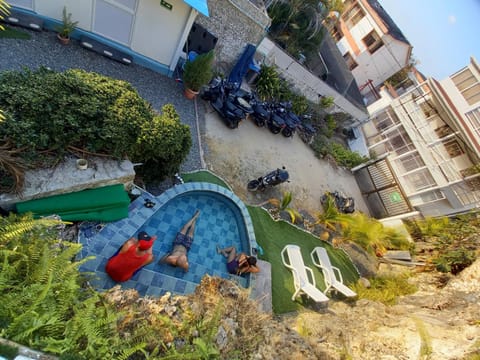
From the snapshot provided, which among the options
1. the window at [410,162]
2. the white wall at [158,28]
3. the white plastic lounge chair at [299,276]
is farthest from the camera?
the window at [410,162]

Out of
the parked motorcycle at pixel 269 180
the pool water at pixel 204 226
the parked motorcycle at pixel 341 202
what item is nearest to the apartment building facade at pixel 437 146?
the parked motorcycle at pixel 341 202

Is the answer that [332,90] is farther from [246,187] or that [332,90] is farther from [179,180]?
[179,180]

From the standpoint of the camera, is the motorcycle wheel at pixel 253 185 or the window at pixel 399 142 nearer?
the motorcycle wheel at pixel 253 185

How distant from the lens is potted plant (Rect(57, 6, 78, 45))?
952 centimetres

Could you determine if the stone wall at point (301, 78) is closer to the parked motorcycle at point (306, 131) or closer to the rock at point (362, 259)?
the parked motorcycle at point (306, 131)

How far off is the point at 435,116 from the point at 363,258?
1198 centimetres

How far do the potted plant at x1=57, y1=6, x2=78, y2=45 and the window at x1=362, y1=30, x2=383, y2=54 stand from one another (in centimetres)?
2889

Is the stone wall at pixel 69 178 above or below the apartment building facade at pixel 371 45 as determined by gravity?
below

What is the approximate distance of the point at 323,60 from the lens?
21.4m

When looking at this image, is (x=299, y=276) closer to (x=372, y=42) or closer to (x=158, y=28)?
(x=158, y=28)

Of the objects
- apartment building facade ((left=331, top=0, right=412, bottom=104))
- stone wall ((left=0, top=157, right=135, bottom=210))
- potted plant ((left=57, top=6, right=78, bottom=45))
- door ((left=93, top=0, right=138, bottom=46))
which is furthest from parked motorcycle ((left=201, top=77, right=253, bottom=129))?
apartment building facade ((left=331, top=0, right=412, bottom=104))

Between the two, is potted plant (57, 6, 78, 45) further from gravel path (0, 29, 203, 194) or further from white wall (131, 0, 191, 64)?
white wall (131, 0, 191, 64)

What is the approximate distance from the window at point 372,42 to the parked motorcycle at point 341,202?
70.4 ft

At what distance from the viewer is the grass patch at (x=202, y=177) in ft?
31.5
